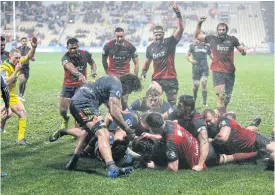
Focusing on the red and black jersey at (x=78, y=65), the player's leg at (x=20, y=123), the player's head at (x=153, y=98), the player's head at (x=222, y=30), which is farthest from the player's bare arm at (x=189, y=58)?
the player's leg at (x=20, y=123)

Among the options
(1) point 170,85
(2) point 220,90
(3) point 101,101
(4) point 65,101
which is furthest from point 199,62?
(3) point 101,101

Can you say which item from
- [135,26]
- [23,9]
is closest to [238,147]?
[135,26]

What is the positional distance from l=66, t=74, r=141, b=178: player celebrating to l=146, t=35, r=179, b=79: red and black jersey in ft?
→ 12.7

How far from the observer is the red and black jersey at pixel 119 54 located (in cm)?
1291

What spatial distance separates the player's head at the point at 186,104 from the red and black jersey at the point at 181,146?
42 centimetres

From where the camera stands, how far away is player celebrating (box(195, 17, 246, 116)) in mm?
12141

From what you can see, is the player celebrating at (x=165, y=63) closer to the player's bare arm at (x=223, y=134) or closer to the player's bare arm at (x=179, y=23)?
the player's bare arm at (x=179, y=23)

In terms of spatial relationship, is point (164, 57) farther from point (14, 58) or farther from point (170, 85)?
point (14, 58)

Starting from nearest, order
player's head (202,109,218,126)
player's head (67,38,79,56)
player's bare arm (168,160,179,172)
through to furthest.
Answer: player's bare arm (168,160,179,172) < player's head (202,109,218,126) < player's head (67,38,79,56)

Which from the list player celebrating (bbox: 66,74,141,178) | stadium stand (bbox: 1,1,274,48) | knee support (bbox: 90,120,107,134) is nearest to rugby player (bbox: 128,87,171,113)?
player celebrating (bbox: 66,74,141,178)

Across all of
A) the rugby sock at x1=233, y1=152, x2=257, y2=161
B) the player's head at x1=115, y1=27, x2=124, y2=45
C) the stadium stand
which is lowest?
the rugby sock at x1=233, y1=152, x2=257, y2=161

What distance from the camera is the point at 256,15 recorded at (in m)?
58.3

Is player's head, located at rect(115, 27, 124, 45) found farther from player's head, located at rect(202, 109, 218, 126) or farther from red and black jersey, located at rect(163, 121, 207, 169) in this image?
red and black jersey, located at rect(163, 121, 207, 169)

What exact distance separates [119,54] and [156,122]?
5533mm
